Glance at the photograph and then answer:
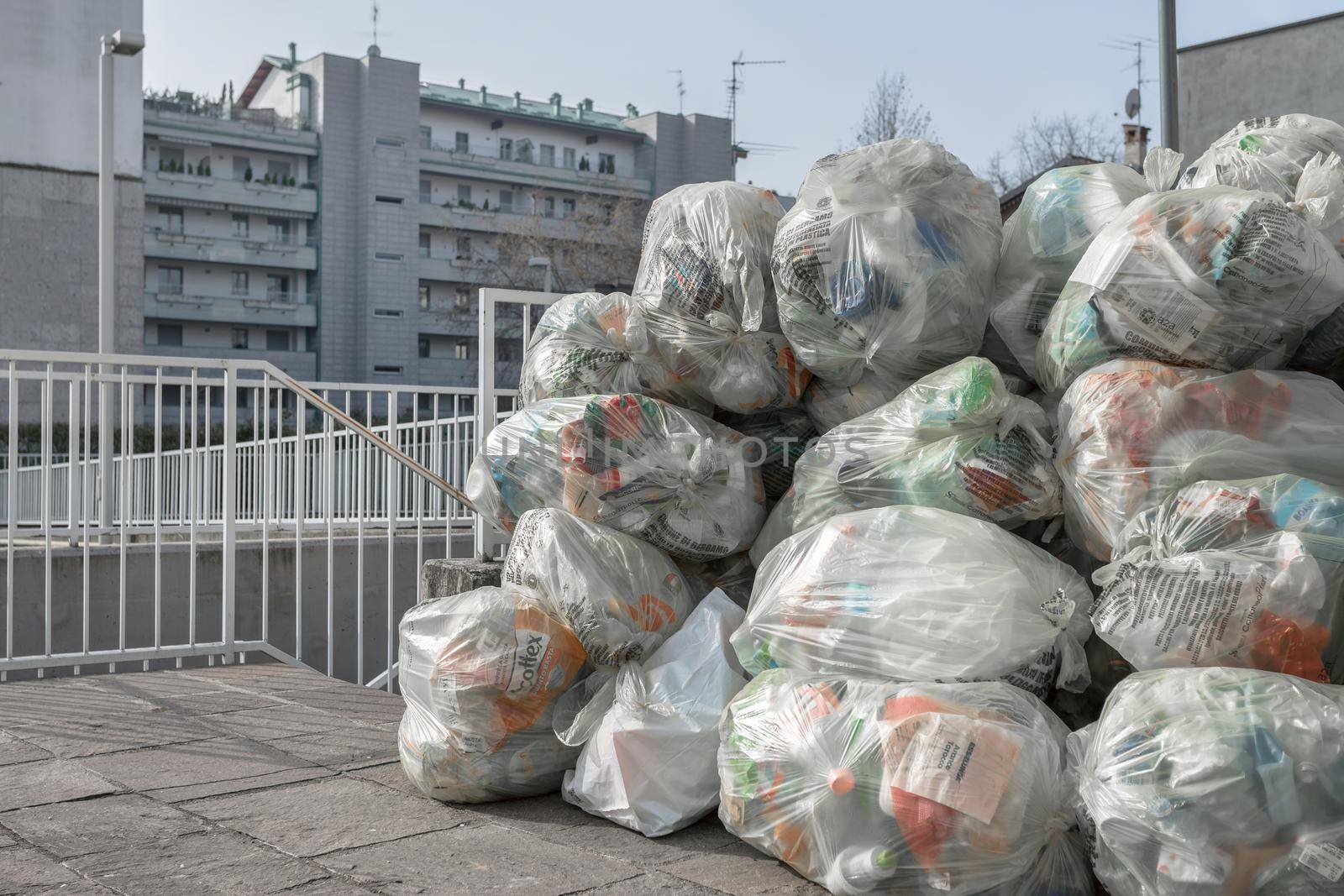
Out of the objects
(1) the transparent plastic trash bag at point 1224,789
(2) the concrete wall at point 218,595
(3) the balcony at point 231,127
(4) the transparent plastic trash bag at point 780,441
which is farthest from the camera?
(3) the balcony at point 231,127

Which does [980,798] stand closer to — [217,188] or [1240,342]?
[1240,342]

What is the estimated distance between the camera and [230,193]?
151ft

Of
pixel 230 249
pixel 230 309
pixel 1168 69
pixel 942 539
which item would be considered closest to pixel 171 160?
pixel 230 249

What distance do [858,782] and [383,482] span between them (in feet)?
22.0

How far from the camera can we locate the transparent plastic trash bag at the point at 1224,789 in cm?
203

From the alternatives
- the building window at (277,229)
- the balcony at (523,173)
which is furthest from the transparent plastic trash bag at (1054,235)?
the building window at (277,229)

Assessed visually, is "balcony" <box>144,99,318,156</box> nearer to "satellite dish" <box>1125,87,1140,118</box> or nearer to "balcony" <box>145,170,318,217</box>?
"balcony" <box>145,170,318,217</box>

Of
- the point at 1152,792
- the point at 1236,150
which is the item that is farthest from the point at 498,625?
the point at 1236,150

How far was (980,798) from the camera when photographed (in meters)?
2.26

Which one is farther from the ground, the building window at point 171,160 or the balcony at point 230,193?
the building window at point 171,160

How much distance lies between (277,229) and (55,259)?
1761 cm

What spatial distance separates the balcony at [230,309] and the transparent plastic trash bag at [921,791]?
4741 centimetres

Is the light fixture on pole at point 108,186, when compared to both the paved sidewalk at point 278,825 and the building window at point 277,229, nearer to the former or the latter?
the paved sidewalk at point 278,825

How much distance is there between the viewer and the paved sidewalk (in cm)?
270
